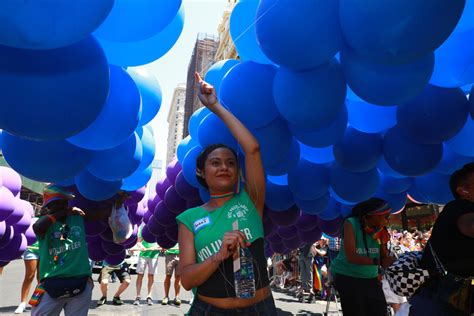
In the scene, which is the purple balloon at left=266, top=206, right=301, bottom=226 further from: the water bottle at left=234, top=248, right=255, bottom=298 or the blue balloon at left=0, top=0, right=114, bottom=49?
the blue balloon at left=0, top=0, right=114, bottom=49

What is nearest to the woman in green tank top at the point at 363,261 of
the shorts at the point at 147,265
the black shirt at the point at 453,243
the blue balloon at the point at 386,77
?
the black shirt at the point at 453,243

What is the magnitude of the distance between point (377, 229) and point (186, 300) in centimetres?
565

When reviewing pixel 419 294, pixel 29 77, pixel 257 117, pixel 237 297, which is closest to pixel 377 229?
pixel 419 294

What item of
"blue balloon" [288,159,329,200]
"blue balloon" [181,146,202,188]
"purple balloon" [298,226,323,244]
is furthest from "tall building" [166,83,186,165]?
"blue balloon" [288,159,329,200]

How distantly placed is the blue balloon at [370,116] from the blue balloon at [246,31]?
2.54ft

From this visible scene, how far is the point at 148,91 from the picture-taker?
2598 mm

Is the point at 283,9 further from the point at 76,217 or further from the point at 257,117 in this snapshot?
the point at 76,217

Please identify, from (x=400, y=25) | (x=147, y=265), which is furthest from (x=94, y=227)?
(x=147, y=265)

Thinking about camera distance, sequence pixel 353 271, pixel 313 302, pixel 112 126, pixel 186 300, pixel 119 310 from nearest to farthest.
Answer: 1. pixel 112 126
2. pixel 353 271
3. pixel 119 310
4. pixel 186 300
5. pixel 313 302

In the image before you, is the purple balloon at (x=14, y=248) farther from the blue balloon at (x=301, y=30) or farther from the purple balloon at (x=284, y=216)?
the blue balloon at (x=301, y=30)

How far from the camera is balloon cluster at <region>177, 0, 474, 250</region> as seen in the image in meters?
1.61

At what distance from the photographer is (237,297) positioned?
160 cm

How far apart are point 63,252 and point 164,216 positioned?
1.38 m

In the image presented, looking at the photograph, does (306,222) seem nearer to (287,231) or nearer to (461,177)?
(287,231)
